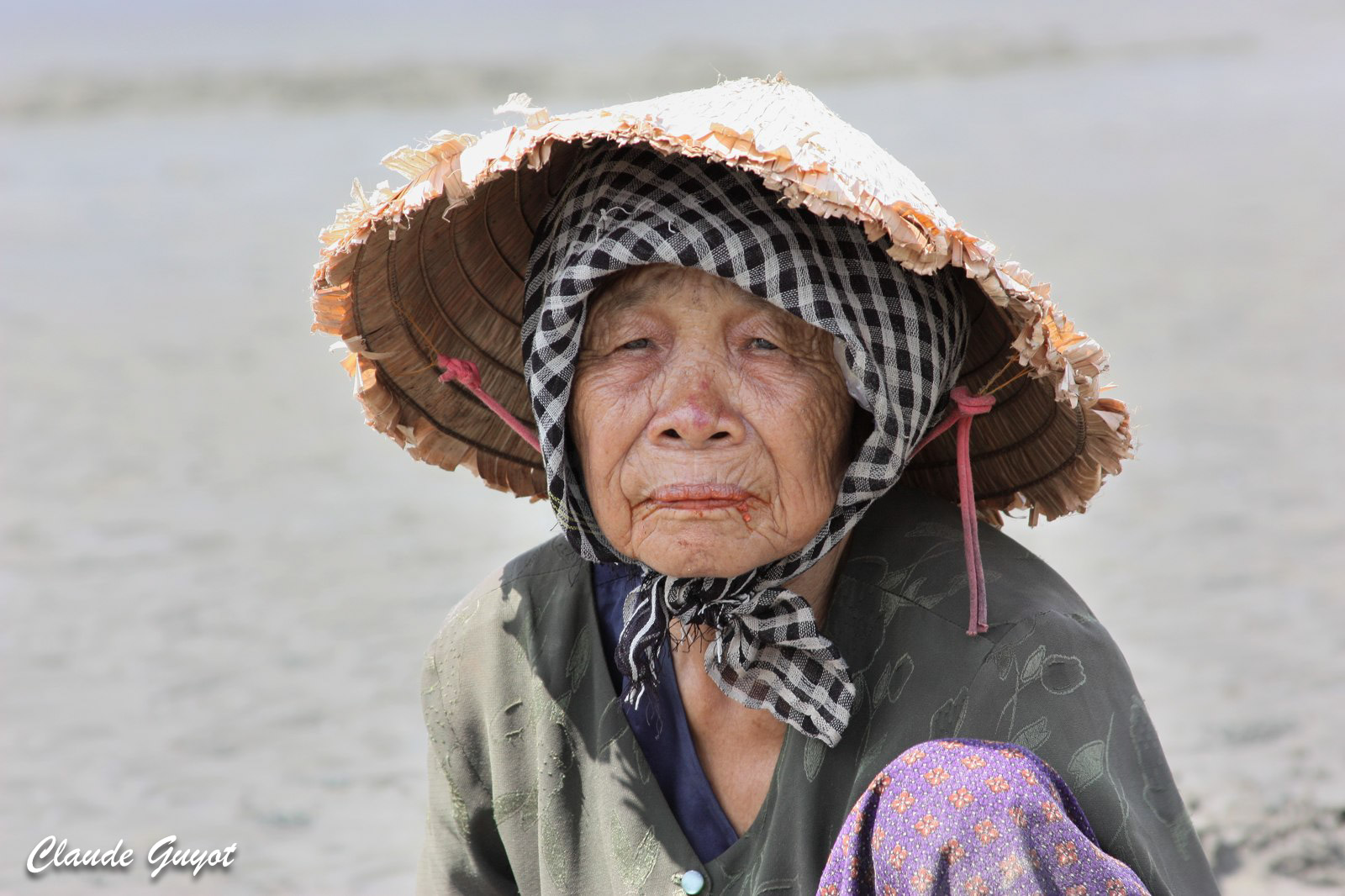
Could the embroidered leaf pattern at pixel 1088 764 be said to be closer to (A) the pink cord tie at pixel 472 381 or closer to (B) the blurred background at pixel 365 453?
(A) the pink cord tie at pixel 472 381

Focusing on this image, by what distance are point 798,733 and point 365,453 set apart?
471cm

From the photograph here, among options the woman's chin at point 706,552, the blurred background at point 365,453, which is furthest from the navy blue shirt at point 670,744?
the blurred background at point 365,453

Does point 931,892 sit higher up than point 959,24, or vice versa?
point 959,24

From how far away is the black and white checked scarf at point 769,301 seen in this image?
68.2 inches

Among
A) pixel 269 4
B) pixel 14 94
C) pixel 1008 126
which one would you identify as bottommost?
pixel 1008 126

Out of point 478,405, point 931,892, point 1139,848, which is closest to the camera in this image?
point 931,892

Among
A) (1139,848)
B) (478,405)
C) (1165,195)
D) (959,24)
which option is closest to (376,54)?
(959,24)

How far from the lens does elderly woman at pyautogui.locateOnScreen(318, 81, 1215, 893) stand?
5.63ft

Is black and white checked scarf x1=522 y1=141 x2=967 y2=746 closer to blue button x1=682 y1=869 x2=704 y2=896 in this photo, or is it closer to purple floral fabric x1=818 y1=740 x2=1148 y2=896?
blue button x1=682 y1=869 x2=704 y2=896

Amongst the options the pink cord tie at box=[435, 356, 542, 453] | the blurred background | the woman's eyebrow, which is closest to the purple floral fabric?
the woman's eyebrow

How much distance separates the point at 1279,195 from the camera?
30.6 ft

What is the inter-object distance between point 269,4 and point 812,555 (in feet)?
70.0

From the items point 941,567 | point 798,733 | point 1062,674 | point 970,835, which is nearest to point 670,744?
point 798,733

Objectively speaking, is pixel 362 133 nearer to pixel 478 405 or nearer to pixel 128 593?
pixel 128 593
